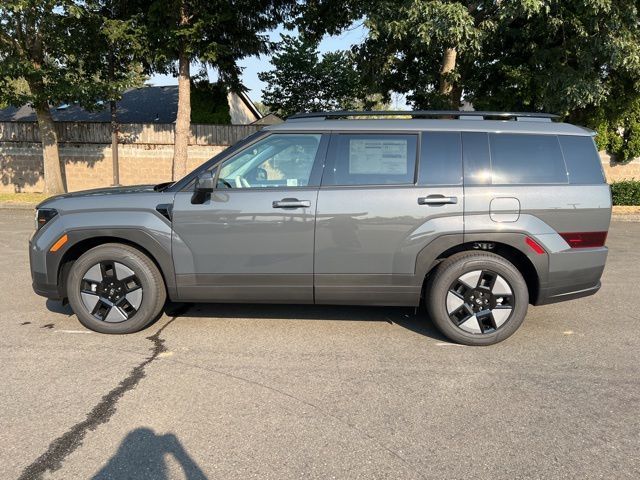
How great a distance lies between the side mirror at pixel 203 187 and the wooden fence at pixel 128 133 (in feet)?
41.0

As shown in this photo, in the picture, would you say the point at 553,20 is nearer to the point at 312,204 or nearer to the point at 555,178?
the point at 555,178

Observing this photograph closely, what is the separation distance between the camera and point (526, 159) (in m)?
3.96

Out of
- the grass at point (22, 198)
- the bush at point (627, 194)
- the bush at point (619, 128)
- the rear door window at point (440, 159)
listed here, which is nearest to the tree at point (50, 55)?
the grass at point (22, 198)

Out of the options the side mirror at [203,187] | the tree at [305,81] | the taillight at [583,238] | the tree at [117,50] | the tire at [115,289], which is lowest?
the tire at [115,289]

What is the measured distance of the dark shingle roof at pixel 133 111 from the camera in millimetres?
19969

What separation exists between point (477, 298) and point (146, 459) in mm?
2755

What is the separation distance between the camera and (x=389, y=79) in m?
15.2

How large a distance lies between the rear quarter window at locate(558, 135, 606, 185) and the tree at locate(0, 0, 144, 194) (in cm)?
1247

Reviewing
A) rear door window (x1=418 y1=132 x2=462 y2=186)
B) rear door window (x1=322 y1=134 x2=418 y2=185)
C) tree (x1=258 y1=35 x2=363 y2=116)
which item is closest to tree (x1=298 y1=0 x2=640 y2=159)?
rear door window (x1=418 y1=132 x2=462 y2=186)

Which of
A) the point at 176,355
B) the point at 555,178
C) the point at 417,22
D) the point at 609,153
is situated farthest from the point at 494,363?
the point at 609,153

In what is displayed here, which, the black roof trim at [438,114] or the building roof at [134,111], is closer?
the black roof trim at [438,114]

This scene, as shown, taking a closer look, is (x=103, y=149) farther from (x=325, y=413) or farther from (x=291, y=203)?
(x=325, y=413)

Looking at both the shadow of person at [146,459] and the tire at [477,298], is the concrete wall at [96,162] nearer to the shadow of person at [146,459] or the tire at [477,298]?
the tire at [477,298]

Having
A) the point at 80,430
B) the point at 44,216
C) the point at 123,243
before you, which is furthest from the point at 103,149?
the point at 80,430
